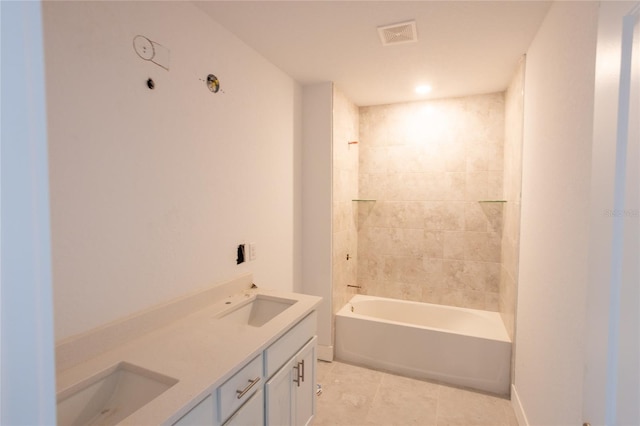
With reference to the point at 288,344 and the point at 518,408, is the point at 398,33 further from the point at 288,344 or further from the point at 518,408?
the point at 518,408

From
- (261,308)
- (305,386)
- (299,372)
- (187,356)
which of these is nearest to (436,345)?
(305,386)

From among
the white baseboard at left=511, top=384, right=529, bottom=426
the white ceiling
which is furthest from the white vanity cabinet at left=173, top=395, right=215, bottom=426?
the white baseboard at left=511, top=384, right=529, bottom=426

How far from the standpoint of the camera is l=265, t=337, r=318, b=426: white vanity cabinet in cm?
147

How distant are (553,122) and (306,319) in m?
1.64

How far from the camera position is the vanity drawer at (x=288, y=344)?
1440 mm

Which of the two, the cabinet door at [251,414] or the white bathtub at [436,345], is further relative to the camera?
the white bathtub at [436,345]

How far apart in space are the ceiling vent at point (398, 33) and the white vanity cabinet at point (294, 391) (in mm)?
1908

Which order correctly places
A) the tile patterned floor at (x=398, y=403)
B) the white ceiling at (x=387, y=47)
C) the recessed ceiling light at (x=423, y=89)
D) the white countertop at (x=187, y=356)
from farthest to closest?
the recessed ceiling light at (x=423, y=89), the tile patterned floor at (x=398, y=403), the white ceiling at (x=387, y=47), the white countertop at (x=187, y=356)

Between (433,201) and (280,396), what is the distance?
7.98 ft

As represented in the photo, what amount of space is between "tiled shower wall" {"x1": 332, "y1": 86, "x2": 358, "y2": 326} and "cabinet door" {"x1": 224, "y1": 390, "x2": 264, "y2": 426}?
1585mm

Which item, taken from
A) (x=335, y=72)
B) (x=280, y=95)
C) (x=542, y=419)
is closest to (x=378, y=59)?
(x=335, y=72)

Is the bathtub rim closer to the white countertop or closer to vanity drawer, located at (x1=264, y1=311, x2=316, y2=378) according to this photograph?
vanity drawer, located at (x1=264, y1=311, x2=316, y2=378)

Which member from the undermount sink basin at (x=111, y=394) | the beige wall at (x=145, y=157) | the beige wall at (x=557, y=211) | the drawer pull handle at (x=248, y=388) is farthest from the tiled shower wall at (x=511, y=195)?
the undermount sink basin at (x=111, y=394)

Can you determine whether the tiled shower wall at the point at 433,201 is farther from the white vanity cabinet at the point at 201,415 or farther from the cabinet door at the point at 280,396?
the white vanity cabinet at the point at 201,415
